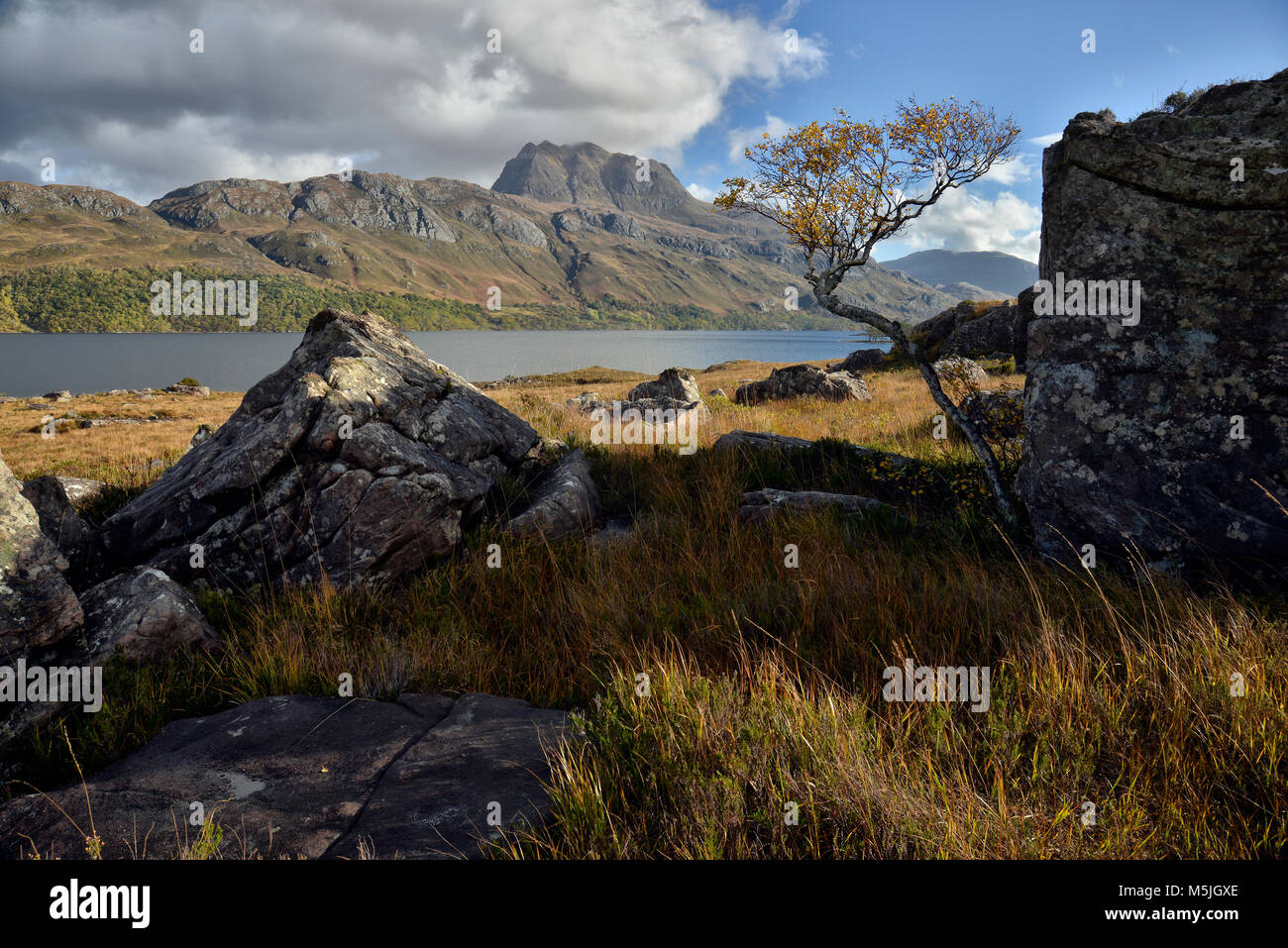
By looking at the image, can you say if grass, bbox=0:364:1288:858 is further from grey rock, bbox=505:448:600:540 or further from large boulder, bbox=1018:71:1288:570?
large boulder, bbox=1018:71:1288:570

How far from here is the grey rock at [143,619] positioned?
4.49 meters

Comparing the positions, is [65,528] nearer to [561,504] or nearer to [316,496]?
[316,496]

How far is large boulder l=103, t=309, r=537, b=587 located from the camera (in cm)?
606

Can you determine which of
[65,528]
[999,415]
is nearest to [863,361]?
[999,415]

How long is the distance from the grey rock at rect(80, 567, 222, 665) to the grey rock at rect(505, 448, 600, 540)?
2.97 metres

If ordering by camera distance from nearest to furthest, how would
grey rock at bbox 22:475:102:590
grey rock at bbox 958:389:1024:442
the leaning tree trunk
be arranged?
1. grey rock at bbox 22:475:102:590
2. the leaning tree trunk
3. grey rock at bbox 958:389:1024:442

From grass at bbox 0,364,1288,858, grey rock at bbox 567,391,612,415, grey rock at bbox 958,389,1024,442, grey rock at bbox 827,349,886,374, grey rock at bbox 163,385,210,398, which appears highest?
grey rock at bbox 827,349,886,374

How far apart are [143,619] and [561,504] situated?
4012 millimetres

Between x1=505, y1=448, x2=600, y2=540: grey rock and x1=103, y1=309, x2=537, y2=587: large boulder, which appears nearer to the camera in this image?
x1=103, y1=309, x2=537, y2=587: large boulder

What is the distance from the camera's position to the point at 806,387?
833 inches

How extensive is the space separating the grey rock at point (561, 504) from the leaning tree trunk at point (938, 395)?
4037 millimetres

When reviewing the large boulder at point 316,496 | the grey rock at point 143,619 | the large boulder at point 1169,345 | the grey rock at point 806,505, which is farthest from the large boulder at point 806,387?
the grey rock at point 143,619

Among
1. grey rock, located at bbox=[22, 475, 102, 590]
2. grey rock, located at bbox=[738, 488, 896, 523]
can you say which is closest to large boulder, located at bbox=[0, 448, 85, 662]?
grey rock, located at bbox=[22, 475, 102, 590]
